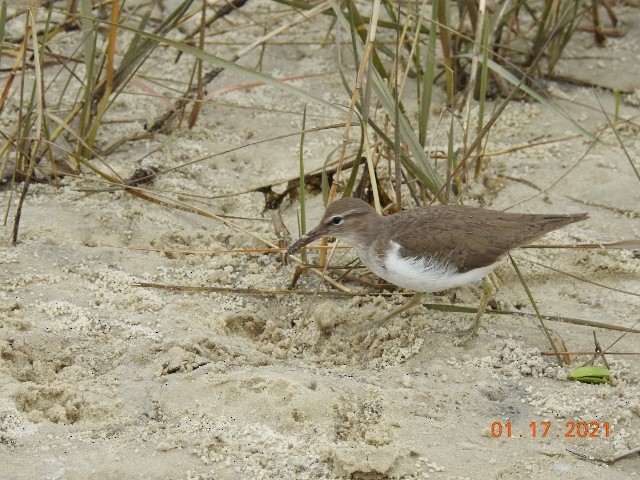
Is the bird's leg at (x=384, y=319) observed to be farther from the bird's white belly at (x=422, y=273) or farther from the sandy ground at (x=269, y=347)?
the bird's white belly at (x=422, y=273)

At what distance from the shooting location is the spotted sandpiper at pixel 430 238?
415 centimetres

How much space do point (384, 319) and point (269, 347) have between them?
22.1 inches

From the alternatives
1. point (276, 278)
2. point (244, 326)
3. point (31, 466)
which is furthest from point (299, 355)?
point (31, 466)

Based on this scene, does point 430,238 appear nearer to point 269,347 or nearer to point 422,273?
point 422,273

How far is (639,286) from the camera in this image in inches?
182

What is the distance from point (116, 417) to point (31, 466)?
1.32 ft

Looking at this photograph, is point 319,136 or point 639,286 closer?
point 639,286

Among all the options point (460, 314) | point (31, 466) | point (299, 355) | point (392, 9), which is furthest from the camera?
point (392, 9)

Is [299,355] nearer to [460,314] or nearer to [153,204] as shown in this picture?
[460,314]

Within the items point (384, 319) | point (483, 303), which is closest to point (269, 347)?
point (384, 319)

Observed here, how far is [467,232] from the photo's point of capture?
166 inches

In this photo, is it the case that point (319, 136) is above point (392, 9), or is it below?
below
